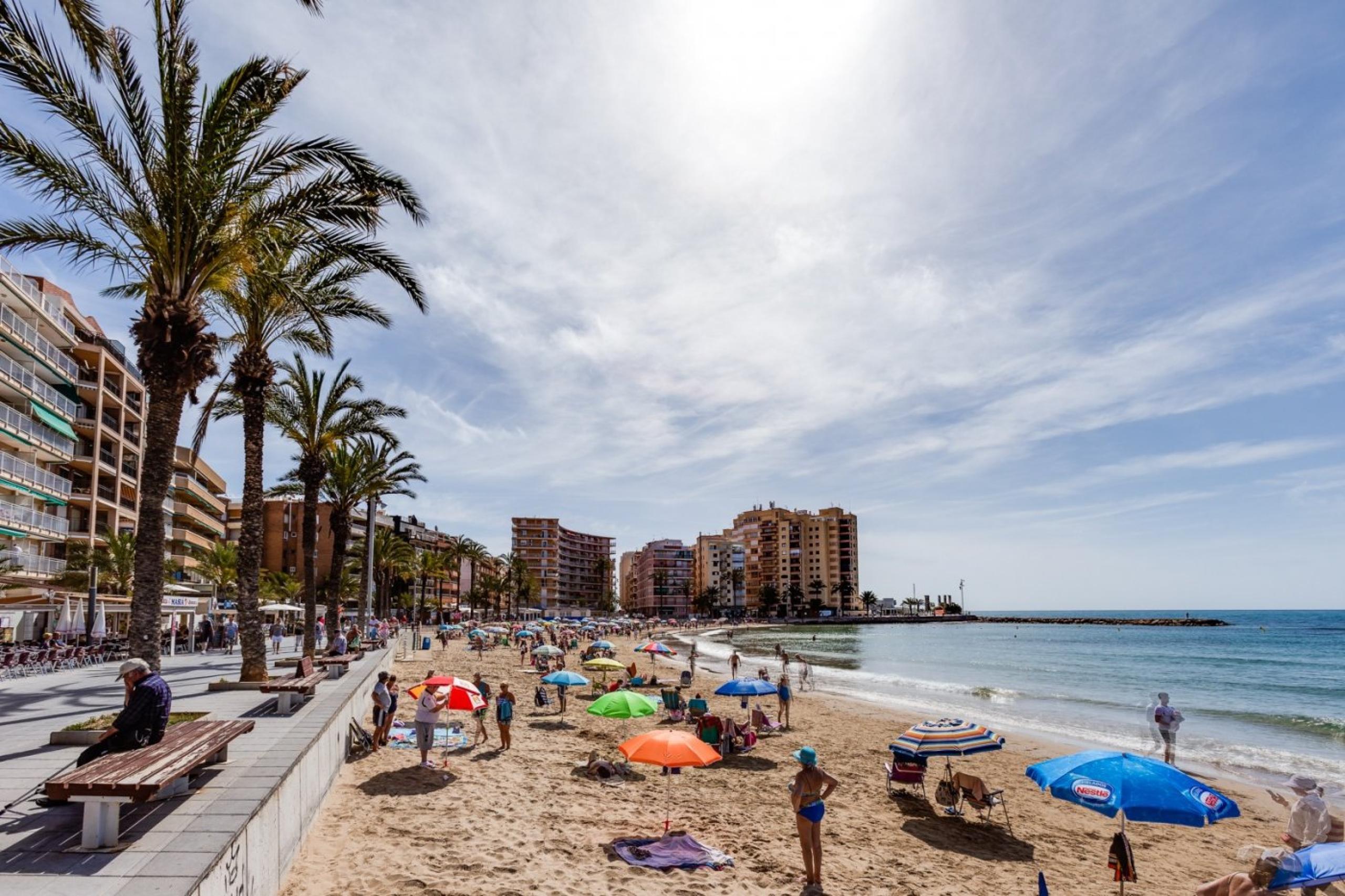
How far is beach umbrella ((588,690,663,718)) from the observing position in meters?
12.6

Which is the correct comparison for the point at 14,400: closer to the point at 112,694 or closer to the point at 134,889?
the point at 112,694

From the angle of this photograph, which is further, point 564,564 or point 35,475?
point 564,564

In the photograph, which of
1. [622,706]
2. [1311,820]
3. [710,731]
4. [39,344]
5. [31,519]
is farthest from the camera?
[39,344]

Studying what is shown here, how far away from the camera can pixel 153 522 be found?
34.4 feet

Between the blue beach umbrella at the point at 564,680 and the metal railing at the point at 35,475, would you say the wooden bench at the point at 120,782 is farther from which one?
the metal railing at the point at 35,475

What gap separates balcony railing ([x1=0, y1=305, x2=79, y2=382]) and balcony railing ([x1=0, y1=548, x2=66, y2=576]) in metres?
9.05

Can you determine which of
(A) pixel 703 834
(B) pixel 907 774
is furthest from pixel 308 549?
(B) pixel 907 774

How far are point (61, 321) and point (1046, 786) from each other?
46.4m

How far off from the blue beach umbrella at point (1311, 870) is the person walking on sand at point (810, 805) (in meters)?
3.69

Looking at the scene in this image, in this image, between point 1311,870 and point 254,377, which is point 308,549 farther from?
point 1311,870

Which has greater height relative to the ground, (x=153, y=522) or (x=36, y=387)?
(x=36, y=387)

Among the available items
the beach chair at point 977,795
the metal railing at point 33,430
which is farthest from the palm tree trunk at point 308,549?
the metal railing at point 33,430

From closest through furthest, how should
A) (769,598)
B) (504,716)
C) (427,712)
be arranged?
(427,712) → (504,716) → (769,598)

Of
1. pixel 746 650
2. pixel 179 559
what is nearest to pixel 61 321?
pixel 179 559
